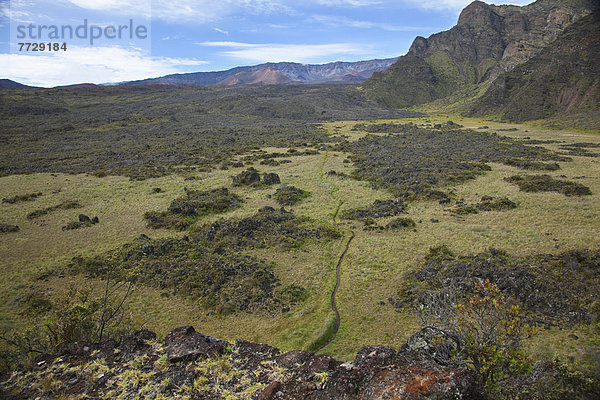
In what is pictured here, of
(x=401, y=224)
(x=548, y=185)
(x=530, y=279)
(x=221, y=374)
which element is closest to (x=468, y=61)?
(x=548, y=185)

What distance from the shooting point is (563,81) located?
86.8 m

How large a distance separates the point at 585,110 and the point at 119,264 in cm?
10333

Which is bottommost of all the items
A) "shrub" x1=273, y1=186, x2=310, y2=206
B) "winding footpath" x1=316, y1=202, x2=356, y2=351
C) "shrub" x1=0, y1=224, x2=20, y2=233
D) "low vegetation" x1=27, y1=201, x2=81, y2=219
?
"shrub" x1=0, y1=224, x2=20, y2=233

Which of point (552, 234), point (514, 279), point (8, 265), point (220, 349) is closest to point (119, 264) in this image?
point (8, 265)

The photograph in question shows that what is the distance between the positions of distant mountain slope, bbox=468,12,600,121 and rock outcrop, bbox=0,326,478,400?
330ft

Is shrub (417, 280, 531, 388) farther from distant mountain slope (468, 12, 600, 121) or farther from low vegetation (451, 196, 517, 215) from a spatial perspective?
distant mountain slope (468, 12, 600, 121)

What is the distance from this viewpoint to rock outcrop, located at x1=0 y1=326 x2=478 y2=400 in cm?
651

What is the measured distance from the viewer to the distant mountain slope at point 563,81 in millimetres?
80625

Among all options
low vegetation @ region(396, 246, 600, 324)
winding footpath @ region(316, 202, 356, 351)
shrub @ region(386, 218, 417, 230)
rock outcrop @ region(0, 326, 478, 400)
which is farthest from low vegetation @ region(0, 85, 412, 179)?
low vegetation @ region(396, 246, 600, 324)

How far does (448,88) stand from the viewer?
18175cm

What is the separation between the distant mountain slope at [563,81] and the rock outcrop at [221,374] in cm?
10056

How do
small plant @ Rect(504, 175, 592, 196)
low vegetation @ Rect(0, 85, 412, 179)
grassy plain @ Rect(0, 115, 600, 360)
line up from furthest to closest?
low vegetation @ Rect(0, 85, 412, 179) < small plant @ Rect(504, 175, 592, 196) < grassy plain @ Rect(0, 115, 600, 360)

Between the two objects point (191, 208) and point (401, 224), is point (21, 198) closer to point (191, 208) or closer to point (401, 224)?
point (191, 208)

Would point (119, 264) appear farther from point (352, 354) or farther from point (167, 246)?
point (352, 354)
